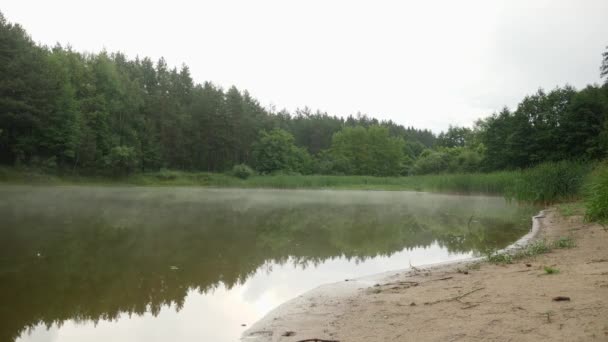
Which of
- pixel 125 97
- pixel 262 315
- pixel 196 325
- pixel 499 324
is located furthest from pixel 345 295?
pixel 125 97

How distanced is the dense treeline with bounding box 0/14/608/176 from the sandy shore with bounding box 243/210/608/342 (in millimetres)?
29776

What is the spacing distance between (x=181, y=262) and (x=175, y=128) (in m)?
44.4

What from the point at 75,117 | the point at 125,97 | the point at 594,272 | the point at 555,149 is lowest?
the point at 594,272

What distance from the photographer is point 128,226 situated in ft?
37.4

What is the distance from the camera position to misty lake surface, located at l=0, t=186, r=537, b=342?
445cm

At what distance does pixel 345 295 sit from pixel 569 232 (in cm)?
621

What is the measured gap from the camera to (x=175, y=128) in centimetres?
4916

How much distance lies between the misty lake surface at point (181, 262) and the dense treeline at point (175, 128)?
24101 millimetres

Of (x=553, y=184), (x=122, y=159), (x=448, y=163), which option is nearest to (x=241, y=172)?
(x=122, y=159)

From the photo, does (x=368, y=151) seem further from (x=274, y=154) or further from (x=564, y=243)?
(x=564, y=243)

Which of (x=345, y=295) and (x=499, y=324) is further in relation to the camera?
(x=345, y=295)

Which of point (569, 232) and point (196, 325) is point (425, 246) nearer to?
point (569, 232)

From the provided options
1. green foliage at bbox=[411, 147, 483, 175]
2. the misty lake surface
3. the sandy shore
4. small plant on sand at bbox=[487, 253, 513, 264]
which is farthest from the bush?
the sandy shore

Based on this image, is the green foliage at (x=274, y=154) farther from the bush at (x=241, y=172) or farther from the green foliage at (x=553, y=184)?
the green foliage at (x=553, y=184)
